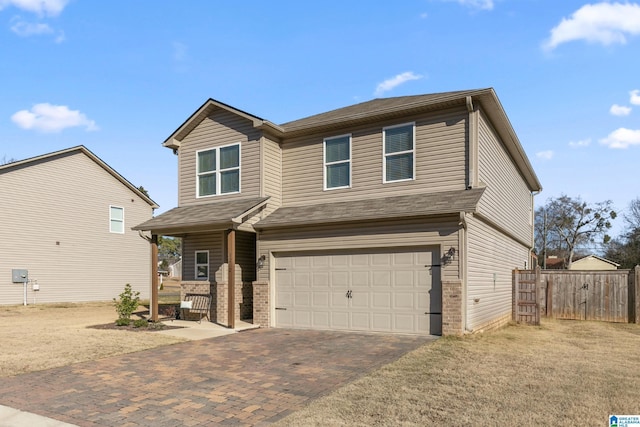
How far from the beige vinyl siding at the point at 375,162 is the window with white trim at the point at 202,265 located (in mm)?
3278

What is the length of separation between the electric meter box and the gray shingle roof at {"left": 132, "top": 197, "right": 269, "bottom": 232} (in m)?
10.2

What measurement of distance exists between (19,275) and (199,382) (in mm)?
18570

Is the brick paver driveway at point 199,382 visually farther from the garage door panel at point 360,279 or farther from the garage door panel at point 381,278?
the garage door panel at point 360,279

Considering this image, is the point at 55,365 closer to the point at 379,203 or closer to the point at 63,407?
the point at 63,407

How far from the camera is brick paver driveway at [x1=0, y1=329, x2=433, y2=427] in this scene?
559cm

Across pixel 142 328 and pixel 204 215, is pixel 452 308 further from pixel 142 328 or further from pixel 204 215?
pixel 142 328

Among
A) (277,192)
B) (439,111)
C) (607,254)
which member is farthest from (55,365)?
(607,254)

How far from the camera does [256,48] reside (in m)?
14.7

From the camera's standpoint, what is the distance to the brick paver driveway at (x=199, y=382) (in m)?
5.59

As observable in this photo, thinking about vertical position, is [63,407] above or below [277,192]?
below

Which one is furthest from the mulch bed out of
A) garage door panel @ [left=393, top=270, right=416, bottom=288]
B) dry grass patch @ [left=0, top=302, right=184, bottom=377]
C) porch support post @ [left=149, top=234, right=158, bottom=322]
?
garage door panel @ [left=393, top=270, right=416, bottom=288]

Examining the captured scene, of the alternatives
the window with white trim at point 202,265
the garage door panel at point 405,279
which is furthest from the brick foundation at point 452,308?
the window with white trim at point 202,265

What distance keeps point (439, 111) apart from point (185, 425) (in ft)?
33.0

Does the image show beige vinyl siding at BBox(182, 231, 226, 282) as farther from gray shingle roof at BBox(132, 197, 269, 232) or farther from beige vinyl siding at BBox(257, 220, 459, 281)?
beige vinyl siding at BBox(257, 220, 459, 281)
